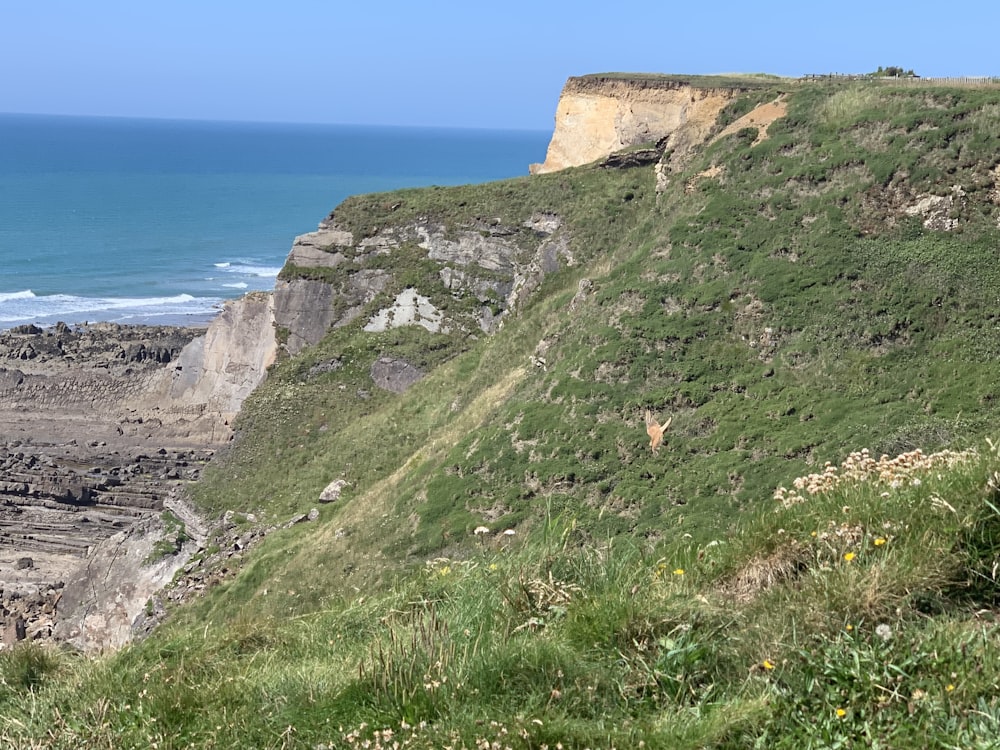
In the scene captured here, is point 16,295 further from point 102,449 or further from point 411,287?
point 411,287

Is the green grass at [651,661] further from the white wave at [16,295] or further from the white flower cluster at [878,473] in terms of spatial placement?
the white wave at [16,295]

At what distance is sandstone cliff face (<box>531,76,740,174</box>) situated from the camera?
40.6m

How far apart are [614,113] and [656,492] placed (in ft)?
99.9

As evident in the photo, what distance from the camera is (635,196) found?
120ft

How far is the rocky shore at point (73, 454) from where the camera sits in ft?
95.6

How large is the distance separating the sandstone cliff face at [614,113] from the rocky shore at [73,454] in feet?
71.5

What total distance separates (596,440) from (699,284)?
18.2 ft

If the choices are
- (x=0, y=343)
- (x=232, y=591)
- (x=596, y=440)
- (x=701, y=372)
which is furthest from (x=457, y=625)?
(x=0, y=343)

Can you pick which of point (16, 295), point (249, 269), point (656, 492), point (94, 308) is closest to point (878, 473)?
point (656, 492)

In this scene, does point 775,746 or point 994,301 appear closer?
point 775,746

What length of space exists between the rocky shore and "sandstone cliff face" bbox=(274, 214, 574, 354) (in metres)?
7.76

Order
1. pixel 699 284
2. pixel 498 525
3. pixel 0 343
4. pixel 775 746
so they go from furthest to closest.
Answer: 1. pixel 0 343
2. pixel 699 284
3. pixel 498 525
4. pixel 775 746

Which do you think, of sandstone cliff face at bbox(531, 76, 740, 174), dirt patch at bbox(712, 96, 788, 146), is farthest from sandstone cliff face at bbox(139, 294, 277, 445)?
dirt patch at bbox(712, 96, 788, 146)

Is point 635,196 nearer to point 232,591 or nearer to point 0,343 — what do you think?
point 232,591
